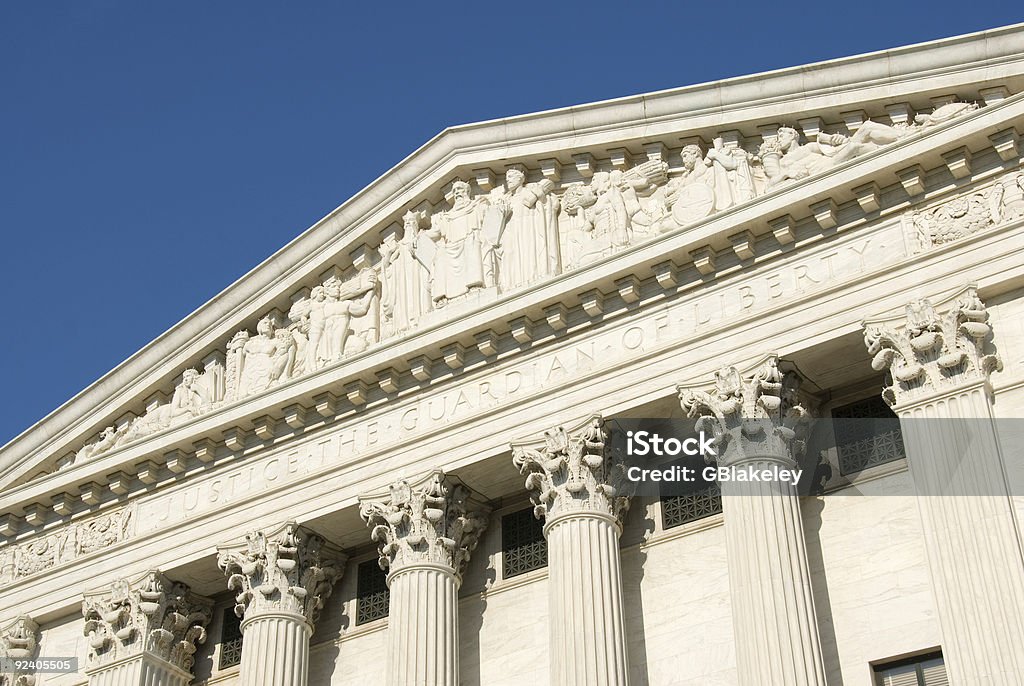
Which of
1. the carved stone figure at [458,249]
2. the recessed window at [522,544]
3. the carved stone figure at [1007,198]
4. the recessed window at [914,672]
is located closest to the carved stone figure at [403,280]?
the carved stone figure at [458,249]

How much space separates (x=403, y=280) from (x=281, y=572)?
5745mm

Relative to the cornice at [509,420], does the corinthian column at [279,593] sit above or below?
below

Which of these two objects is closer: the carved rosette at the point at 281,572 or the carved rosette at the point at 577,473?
the carved rosette at the point at 577,473

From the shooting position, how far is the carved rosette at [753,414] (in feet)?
77.7

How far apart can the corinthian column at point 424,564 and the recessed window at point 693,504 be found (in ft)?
11.2

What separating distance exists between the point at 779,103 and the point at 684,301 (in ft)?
12.0

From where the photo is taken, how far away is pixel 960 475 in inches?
847

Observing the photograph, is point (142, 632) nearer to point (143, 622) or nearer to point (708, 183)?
point (143, 622)

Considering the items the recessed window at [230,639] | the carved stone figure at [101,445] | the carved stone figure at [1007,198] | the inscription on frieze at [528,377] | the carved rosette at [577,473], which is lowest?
the recessed window at [230,639]

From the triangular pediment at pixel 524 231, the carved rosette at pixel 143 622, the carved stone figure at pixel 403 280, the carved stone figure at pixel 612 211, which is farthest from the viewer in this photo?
the carved stone figure at pixel 403 280

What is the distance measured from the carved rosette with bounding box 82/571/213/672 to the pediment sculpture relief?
3.10 m

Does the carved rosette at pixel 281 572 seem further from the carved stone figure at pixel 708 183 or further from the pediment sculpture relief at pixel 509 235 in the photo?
the carved stone figure at pixel 708 183

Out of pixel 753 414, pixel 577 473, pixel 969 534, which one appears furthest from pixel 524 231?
pixel 969 534

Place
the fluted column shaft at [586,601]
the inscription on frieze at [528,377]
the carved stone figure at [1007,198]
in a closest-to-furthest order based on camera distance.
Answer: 1. the carved stone figure at [1007,198]
2. the fluted column shaft at [586,601]
3. the inscription on frieze at [528,377]
